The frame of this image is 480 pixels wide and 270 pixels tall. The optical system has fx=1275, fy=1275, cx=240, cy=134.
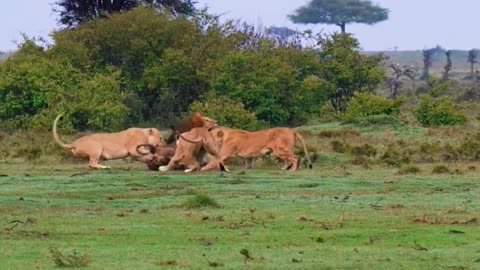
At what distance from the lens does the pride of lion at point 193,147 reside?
21734 millimetres

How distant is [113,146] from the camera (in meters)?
22.4

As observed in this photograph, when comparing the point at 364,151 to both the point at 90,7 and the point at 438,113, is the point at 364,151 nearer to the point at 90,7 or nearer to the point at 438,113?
the point at 438,113

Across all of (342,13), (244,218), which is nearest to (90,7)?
(244,218)

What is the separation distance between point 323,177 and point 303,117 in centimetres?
1633

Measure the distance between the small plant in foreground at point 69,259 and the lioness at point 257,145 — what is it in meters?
11.6

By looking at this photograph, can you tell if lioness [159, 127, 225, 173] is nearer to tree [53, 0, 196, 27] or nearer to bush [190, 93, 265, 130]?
bush [190, 93, 265, 130]

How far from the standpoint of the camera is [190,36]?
3722cm

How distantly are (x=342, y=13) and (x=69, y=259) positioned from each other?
8879cm

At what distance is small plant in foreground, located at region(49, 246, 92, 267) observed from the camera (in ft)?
33.0

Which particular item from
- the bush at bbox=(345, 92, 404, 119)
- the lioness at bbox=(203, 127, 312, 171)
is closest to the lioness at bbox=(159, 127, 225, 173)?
the lioness at bbox=(203, 127, 312, 171)

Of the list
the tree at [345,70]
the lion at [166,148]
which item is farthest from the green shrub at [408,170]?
the tree at [345,70]

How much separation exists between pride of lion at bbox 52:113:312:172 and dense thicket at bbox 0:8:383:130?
8678 millimetres

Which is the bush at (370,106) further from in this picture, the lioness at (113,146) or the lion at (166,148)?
the lioness at (113,146)

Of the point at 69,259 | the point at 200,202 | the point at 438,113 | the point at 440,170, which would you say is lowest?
the point at 438,113
